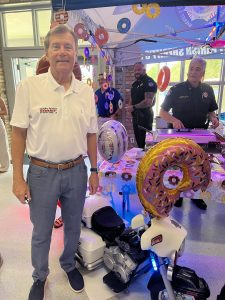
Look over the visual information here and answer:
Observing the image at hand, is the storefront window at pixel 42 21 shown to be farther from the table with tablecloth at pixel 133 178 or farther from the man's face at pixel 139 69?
the table with tablecloth at pixel 133 178

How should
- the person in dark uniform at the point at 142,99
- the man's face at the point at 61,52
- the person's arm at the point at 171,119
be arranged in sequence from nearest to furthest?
1. the man's face at the point at 61,52
2. the person's arm at the point at 171,119
3. the person in dark uniform at the point at 142,99

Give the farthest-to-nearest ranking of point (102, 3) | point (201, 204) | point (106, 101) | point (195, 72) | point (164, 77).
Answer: point (106, 101), point (164, 77), point (201, 204), point (195, 72), point (102, 3)

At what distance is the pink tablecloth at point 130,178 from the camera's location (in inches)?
64.0

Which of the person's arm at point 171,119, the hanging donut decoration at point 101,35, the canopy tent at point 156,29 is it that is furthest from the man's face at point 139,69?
the person's arm at point 171,119

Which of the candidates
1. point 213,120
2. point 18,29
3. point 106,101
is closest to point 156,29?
point 106,101

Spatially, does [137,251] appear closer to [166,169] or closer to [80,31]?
[166,169]

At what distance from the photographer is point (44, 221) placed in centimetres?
132

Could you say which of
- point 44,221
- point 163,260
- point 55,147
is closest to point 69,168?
point 55,147

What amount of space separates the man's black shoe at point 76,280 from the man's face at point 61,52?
4.17 feet

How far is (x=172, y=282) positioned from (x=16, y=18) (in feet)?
17.1

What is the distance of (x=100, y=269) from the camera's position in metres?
1.75

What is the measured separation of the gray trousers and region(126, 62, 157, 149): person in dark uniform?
2416 mm

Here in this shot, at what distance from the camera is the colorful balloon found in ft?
5.85

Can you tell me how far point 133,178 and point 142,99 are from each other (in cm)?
242
